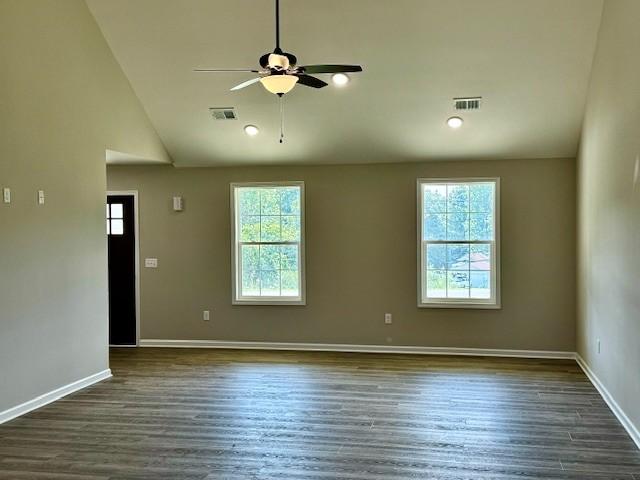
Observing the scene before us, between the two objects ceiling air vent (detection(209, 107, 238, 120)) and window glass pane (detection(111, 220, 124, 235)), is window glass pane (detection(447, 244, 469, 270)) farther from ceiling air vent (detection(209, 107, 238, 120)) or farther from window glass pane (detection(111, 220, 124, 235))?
window glass pane (detection(111, 220, 124, 235))

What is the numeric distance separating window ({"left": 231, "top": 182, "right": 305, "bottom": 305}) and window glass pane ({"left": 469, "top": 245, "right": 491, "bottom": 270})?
201cm

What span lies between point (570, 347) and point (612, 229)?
7.67 ft

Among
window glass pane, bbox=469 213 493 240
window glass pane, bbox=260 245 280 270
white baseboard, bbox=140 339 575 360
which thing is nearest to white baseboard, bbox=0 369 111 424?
white baseboard, bbox=140 339 575 360

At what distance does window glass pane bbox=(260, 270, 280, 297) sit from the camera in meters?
7.20

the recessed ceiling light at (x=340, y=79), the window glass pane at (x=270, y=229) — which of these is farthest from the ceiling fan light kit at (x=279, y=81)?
the window glass pane at (x=270, y=229)

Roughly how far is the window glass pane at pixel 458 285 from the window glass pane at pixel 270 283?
2060 mm

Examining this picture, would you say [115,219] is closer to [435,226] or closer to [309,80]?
[435,226]

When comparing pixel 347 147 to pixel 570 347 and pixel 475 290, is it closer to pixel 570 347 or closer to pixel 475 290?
pixel 475 290

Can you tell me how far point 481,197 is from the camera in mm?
6773

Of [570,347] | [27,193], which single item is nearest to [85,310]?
[27,193]

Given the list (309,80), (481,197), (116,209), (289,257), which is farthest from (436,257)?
(116,209)

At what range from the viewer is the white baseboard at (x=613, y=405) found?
12.9 feet

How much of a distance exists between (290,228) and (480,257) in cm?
228

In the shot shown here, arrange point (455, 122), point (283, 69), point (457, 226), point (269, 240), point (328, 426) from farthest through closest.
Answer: point (269, 240)
point (457, 226)
point (455, 122)
point (328, 426)
point (283, 69)
